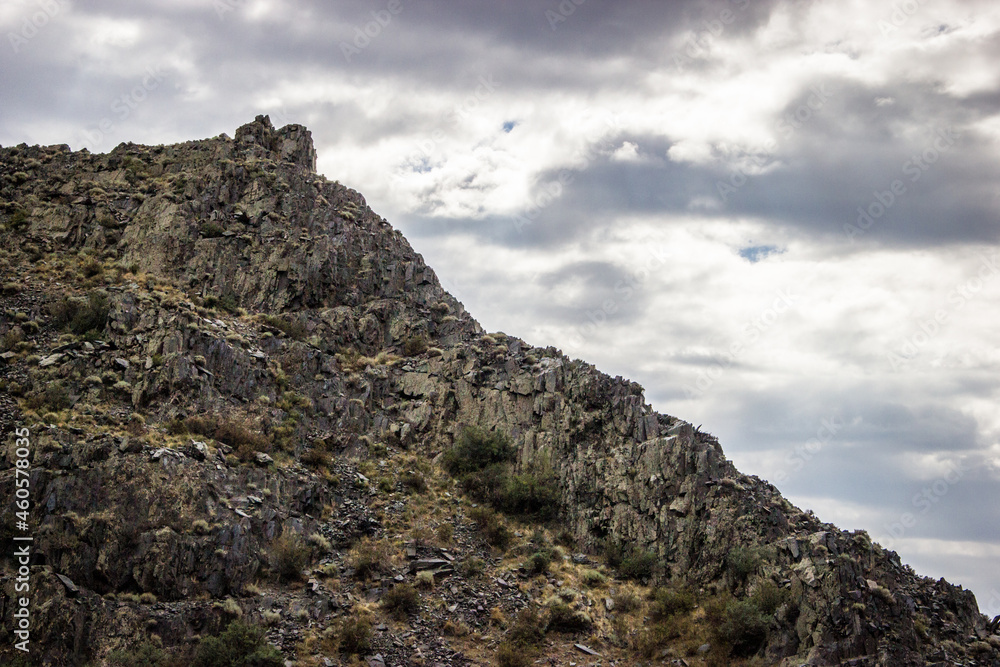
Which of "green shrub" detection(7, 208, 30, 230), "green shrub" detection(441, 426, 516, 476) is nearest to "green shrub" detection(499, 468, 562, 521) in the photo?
"green shrub" detection(441, 426, 516, 476)

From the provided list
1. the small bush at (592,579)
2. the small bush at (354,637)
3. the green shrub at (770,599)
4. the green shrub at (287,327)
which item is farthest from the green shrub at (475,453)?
the green shrub at (770,599)

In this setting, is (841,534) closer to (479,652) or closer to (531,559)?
(531,559)

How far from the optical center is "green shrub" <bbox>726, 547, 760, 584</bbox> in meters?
35.9

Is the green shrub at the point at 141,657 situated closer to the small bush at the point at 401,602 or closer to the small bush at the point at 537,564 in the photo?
the small bush at the point at 401,602

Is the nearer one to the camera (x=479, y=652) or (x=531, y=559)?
(x=479, y=652)

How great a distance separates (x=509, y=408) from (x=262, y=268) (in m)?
21.5

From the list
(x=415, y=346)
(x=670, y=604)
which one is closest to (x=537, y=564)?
(x=670, y=604)

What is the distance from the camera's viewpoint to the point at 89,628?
2811 centimetres

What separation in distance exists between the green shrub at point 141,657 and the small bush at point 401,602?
9.95m

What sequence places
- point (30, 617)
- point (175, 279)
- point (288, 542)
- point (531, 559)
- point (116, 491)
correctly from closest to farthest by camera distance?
1. point (30, 617)
2. point (116, 491)
3. point (288, 542)
4. point (531, 559)
5. point (175, 279)

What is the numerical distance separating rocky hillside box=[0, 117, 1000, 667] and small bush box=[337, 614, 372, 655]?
0.13 meters

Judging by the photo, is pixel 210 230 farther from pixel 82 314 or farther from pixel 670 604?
pixel 670 604

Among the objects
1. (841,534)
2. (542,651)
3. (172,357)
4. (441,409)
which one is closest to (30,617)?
(172,357)

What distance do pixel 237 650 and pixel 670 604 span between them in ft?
69.0
